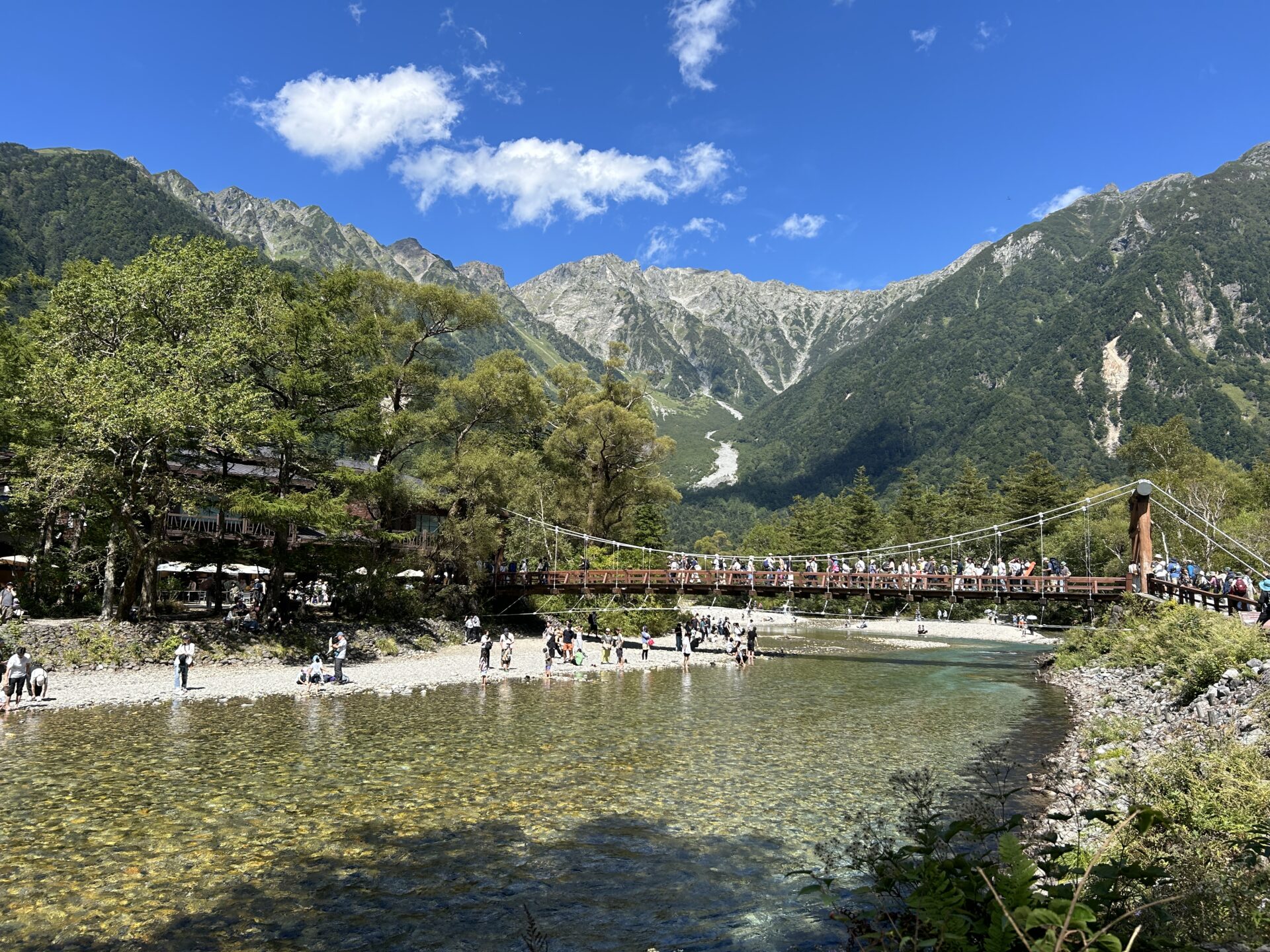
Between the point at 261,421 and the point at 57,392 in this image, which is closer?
the point at 57,392

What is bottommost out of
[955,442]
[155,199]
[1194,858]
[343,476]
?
[1194,858]

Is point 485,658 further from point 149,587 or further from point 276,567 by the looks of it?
point 149,587

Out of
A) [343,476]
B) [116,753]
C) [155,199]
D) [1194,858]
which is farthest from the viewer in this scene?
[155,199]

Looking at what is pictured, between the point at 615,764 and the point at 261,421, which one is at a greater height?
the point at 261,421

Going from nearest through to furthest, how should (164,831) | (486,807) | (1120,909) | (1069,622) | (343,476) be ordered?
(1120,909) < (164,831) < (486,807) < (343,476) < (1069,622)

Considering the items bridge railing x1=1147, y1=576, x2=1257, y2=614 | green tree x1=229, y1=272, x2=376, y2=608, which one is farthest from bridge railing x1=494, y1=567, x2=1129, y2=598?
green tree x1=229, y1=272, x2=376, y2=608

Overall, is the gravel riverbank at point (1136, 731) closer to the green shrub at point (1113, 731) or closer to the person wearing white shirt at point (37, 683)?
the green shrub at point (1113, 731)

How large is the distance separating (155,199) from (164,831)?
19523 cm

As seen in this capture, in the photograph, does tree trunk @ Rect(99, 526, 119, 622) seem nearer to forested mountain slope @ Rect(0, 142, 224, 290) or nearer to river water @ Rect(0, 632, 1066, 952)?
river water @ Rect(0, 632, 1066, 952)

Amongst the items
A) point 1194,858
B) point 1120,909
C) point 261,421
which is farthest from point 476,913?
point 261,421

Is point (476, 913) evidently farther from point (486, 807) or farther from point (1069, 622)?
point (1069, 622)

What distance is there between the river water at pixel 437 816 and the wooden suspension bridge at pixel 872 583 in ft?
44.7

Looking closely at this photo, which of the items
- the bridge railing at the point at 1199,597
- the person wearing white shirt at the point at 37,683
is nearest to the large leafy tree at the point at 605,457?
the bridge railing at the point at 1199,597

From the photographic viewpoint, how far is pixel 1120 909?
411 cm
